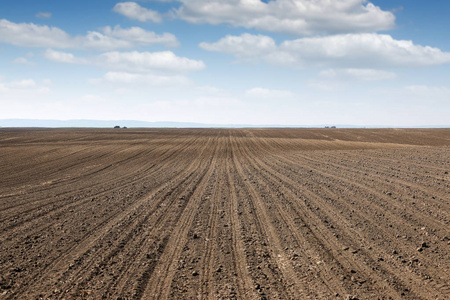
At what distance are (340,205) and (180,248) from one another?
6065 millimetres

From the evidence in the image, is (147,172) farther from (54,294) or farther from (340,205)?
(54,294)

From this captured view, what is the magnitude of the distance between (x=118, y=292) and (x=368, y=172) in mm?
15314

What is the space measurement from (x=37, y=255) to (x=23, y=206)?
5.24 metres

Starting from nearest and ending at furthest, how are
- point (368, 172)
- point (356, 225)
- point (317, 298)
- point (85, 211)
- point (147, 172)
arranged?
point (317, 298)
point (356, 225)
point (85, 211)
point (368, 172)
point (147, 172)

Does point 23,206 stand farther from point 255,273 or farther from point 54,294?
point 255,273

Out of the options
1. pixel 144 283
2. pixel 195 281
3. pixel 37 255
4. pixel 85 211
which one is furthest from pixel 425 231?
pixel 85 211

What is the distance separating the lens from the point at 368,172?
1761 centimetres

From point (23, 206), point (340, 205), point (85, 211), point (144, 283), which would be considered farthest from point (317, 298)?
point (23, 206)

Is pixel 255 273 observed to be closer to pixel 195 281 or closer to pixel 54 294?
pixel 195 281

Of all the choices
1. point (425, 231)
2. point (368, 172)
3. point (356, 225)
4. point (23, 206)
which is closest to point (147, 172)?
point (23, 206)

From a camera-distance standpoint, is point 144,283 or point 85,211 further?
point 85,211

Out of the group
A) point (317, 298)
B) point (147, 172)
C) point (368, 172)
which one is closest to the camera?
point (317, 298)

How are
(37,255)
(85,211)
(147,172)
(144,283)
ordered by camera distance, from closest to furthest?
1. (144,283)
2. (37,255)
3. (85,211)
4. (147,172)

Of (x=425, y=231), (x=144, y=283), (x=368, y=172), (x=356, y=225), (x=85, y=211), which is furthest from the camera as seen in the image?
(x=368, y=172)
